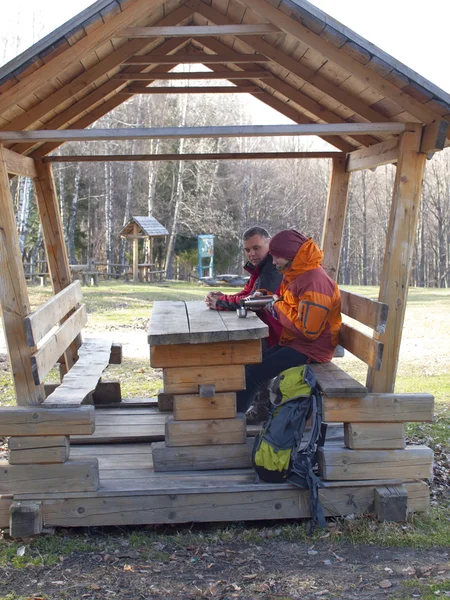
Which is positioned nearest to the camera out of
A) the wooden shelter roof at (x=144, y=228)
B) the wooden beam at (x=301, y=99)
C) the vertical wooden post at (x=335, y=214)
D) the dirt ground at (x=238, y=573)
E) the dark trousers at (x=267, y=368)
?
the dirt ground at (x=238, y=573)

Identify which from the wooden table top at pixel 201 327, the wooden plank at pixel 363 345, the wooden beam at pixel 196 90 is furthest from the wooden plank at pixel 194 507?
the wooden beam at pixel 196 90

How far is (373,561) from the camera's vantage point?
4.16 m

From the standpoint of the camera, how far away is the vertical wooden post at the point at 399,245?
4.82 metres

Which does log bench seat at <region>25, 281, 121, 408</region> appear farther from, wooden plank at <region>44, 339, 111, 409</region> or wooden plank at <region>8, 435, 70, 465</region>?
wooden plank at <region>8, 435, 70, 465</region>

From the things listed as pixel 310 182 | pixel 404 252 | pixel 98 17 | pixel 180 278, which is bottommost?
pixel 180 278

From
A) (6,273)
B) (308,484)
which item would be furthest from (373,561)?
(6,273)

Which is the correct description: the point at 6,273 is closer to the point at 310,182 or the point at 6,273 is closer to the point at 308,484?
the point at 308,484

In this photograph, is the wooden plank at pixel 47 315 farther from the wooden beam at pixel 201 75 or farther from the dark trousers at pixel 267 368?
the wooden beam at pixel 201 75

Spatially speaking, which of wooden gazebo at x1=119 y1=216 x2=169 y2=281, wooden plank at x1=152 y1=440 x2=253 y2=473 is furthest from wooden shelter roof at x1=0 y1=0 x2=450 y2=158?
wooden gazebo at x1=119 y1=216 x2=169 y2=281

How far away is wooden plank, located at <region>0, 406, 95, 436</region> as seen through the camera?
4516 millimetres

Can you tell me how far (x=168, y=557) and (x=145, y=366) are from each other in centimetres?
699

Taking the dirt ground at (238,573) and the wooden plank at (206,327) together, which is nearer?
the dirt ground at (238,573)

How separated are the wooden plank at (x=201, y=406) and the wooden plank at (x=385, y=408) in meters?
0.83

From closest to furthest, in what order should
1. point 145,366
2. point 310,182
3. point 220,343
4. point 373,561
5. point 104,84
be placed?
point 373,561, point 220,343, point 104,84, point 145,366, point 310,182
